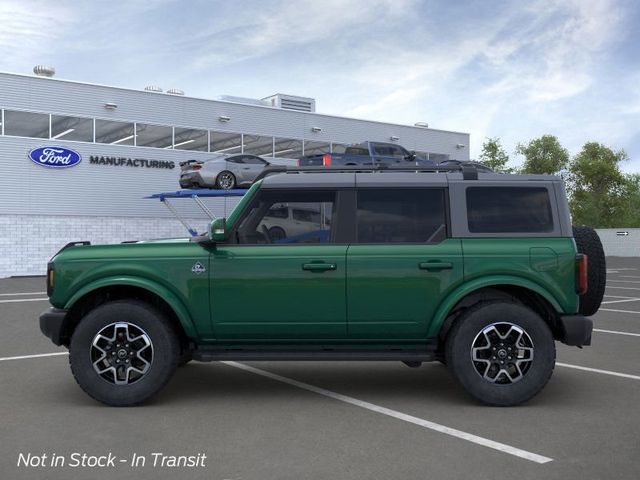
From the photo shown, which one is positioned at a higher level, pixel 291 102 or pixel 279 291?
pixel 291 102

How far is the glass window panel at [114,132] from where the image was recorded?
95.9 ft

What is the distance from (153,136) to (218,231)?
26.2m

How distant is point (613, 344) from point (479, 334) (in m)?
4.18

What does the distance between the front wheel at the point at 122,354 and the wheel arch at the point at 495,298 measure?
2291 mm

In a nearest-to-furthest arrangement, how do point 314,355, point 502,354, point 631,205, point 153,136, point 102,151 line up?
point 502,354 < point 314,355 < point 102,151 < point 153,136 < point 631,205

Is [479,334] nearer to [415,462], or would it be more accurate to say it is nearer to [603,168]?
[415,462]

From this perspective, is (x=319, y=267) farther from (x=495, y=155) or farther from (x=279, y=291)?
(x=495, y=155)

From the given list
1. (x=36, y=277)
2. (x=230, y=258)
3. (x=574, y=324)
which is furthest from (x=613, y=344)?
(x=36, y=277)

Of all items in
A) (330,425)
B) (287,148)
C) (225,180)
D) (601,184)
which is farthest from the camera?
(601,184)

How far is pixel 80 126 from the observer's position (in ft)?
94.1

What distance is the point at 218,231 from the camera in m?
5.64

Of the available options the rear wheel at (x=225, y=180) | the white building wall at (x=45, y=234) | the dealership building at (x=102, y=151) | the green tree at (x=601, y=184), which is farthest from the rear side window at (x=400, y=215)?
the green tree at (x=601, y=184)

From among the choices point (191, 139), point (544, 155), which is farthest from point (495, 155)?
point (191, 139)

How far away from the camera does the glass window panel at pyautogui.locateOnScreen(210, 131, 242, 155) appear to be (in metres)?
32.4
